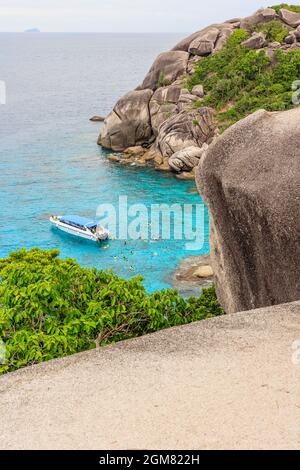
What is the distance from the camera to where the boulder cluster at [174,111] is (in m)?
53.5

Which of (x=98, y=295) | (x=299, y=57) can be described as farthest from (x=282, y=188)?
(x=299, y=57)

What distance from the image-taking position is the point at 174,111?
57.6 metres

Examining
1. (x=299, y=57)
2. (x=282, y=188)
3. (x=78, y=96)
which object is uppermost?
(x=282, y=188)

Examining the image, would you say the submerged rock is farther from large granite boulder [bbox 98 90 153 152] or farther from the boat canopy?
the boat canopy

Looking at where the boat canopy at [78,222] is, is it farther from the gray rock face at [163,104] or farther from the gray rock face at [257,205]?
the gray rock face at [257,205]

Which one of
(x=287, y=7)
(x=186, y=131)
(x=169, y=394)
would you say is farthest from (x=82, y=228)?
(x=287, y=7)

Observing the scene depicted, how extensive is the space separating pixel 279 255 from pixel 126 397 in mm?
4843

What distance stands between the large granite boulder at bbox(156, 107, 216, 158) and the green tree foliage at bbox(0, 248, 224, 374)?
41376mm

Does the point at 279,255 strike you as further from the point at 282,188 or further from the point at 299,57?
the point at 299,57

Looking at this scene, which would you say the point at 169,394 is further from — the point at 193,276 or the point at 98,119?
the point at 98,119

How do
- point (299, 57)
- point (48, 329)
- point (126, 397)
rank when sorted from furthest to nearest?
1. point (299, 57)
2. point (48, 329)
3. point (126, 397)

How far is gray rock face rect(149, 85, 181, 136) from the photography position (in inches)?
2286

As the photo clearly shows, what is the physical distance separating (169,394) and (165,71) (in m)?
58.9
